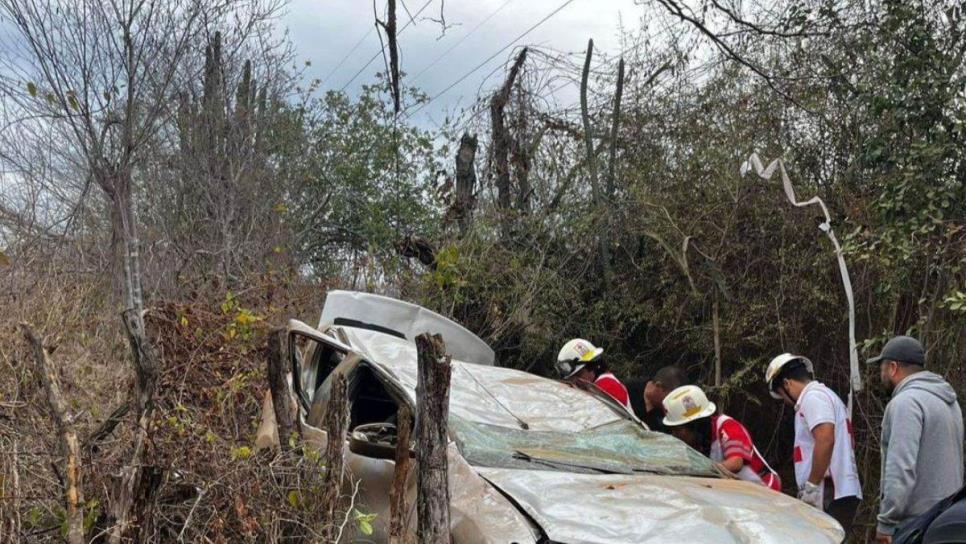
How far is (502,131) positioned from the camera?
38.8 ft

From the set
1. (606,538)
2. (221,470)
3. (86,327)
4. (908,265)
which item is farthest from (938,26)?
(86,327)

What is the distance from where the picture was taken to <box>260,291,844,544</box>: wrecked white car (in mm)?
3652

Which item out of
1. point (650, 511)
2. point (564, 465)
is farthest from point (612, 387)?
point (650, 511)

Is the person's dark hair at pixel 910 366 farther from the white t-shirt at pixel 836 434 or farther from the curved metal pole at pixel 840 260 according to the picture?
the curved metal pole at pixel 840 260

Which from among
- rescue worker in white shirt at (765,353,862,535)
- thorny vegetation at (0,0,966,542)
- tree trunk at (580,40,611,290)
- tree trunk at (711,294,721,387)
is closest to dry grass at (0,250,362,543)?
thorny vegetation at (0,0,966,542)

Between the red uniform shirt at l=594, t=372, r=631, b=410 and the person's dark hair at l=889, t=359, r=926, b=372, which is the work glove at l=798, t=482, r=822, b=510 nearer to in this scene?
the person's dark hair at l=889, t=359, r=926, b=372

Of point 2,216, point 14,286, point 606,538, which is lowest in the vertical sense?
point 606,538

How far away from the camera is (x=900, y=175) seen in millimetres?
7652

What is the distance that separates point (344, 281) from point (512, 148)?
2.68 metres

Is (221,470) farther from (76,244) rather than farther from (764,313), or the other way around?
(76,244)

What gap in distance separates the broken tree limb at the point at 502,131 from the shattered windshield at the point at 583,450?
681 centimetres

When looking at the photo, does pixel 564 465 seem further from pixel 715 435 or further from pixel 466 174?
pixel 466 174

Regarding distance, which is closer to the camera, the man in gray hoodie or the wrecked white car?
the wrecked white car

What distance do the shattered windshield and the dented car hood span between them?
159 millimetres
